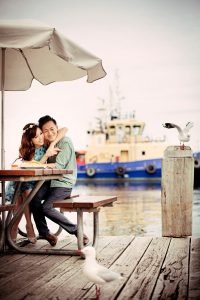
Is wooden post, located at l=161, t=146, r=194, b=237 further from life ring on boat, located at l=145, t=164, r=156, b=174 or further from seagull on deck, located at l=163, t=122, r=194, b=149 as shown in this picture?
life ring on boat, located at l=145, t=164, r=156, b=174

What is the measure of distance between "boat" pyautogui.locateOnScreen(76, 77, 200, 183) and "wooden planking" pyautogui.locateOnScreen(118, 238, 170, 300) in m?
26.7

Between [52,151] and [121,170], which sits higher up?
[52,151]

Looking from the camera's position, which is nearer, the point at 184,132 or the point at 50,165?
the point at 50,165

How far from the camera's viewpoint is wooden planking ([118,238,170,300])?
A: 2430 millimetres

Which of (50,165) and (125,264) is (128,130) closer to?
(50,165)

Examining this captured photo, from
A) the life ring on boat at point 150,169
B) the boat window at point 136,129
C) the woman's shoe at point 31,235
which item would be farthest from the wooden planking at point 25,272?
the boat window at point 136,129

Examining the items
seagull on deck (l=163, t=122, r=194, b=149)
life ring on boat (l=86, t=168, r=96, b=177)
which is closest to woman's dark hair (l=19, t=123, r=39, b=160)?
seagull on deck (l=163, t=122, r=194, b=149)

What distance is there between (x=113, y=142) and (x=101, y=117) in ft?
13.8

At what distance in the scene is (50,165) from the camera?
147 inches

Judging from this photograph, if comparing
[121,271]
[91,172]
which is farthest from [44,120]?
[91,172]

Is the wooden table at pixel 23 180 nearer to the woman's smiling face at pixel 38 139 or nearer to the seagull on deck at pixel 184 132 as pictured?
the woman's smiling face at pixel 38 139

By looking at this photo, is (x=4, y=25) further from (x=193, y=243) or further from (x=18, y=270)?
(x=193, y=243)

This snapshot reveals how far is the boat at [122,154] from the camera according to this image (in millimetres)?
30750

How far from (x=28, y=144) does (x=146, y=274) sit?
1524mm
